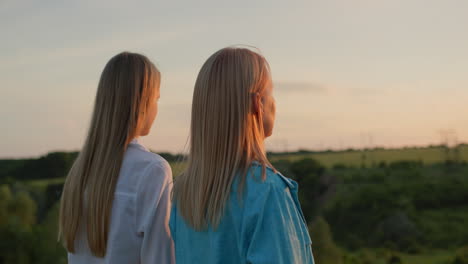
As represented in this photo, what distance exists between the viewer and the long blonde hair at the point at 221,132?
1922 millimetres

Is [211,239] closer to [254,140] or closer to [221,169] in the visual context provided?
[221,169]

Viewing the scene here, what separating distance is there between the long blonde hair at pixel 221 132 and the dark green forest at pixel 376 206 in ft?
171

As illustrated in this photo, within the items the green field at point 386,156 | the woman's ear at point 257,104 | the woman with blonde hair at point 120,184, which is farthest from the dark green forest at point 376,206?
the woman's ear at point 257,104

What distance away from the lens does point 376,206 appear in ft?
224

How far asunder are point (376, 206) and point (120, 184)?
225ft

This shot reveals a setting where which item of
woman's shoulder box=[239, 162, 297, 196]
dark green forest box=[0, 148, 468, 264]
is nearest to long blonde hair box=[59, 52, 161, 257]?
woman's shoulder box=[239, 162, 297, 196]

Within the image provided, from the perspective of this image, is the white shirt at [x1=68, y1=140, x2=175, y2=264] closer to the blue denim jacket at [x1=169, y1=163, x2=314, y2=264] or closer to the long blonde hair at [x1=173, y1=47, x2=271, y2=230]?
the long blonde hair at [x1=173, y1=47, x2=271, y2=230]

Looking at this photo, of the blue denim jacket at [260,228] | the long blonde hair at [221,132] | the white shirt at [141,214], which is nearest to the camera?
the blue denim jacket at [260,228]

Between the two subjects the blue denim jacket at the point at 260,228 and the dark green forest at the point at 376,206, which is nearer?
the blue denim jacket at the point at 260,228

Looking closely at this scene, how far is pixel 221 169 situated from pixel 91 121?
91 cm

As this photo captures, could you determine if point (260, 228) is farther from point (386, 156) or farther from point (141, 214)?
point (386, 156)

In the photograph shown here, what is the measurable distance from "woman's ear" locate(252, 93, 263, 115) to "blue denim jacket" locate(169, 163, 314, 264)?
0.64 feet

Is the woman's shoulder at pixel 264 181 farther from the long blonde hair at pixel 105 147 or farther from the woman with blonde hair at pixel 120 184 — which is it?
the long blonde hair at pixel 105 147

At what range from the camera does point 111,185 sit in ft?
8.07
